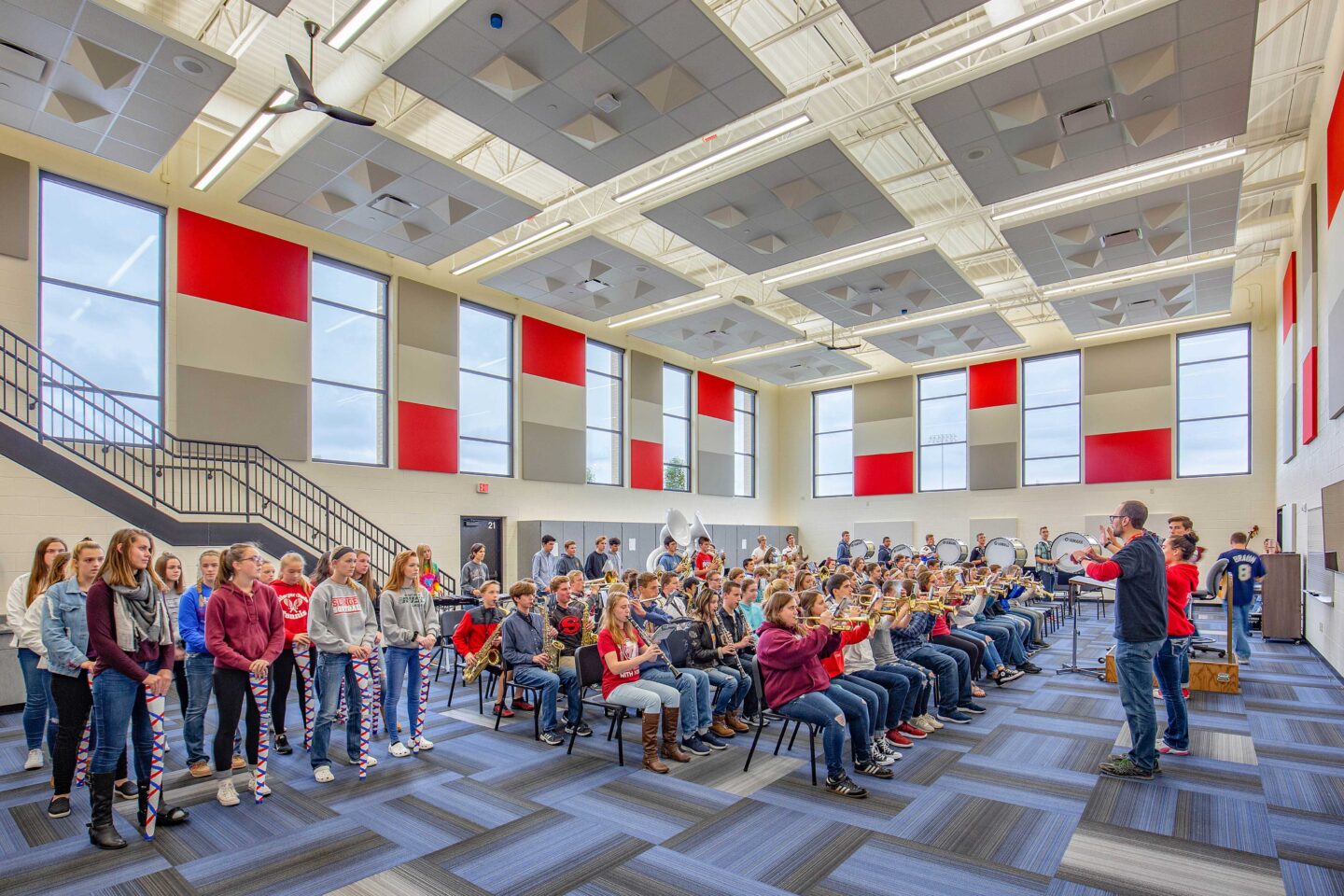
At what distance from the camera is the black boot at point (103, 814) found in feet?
11.5

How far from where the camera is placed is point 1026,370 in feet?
56.0

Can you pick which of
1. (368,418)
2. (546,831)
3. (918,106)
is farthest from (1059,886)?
(368,418)

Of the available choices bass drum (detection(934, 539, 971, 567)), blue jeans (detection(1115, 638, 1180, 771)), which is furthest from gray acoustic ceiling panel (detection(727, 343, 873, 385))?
blue jeans (detection(1115, 638, 1180, 771))

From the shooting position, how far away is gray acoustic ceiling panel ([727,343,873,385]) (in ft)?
52.4

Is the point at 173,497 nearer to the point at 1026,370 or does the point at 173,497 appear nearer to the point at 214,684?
the point at 214,684

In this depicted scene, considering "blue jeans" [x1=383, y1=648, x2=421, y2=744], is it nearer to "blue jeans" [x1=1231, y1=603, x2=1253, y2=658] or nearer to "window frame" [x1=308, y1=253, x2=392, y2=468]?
"window frame" [x1=308, y1=253, x2=392, y2=468]

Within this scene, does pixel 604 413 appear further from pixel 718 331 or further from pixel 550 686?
pixel 550 686

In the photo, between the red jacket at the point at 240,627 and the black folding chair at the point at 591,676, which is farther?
the black folding chair at the point at 591,676

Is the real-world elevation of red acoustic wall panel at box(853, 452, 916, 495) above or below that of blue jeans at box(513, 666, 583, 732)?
above

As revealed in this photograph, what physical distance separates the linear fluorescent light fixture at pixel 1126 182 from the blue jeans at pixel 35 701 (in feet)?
34.8

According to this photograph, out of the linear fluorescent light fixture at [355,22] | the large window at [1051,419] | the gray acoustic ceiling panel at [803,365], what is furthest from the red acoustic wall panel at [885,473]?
the linear fluorescent light fixture at [355,22]

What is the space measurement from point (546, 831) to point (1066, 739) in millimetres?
3863

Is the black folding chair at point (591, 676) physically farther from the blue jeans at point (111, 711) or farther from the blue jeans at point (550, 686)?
the blue jeans at point (111, 711)

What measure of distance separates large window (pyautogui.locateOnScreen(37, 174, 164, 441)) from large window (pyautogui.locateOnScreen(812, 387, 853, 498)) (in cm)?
1526
